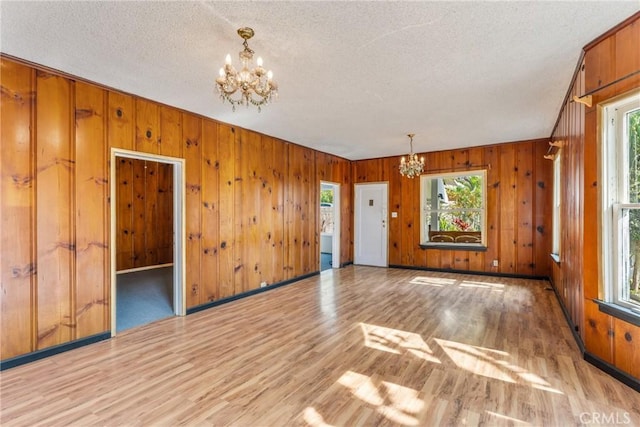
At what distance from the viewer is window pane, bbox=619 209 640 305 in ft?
7.60

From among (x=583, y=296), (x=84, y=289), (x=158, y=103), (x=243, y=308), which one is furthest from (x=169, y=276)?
(x=583, y=296)

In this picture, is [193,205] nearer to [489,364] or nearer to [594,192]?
[489,364]

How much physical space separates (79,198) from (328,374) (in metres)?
2.89

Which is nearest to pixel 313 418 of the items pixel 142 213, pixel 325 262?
A: pixel 325 262

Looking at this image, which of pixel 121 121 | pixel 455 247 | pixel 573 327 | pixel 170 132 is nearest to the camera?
pixel 573 327

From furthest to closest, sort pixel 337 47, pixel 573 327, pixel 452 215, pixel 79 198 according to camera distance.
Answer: pixel 452 215 → pixel 573 327 → pixel 79 198 → pixel 337 47

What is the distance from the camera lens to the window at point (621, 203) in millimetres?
2318

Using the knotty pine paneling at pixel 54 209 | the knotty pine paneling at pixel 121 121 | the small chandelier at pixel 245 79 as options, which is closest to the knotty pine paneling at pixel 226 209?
the knotty pine paneling at pixel 121 121

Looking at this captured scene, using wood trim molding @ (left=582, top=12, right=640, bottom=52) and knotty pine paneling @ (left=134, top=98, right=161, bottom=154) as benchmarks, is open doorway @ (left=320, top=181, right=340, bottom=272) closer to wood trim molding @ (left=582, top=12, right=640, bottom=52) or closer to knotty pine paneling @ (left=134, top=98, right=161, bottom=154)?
knotty pine paneling @ (left=134, top=98, right=161, bottom=154)

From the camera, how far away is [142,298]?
15.6 ft

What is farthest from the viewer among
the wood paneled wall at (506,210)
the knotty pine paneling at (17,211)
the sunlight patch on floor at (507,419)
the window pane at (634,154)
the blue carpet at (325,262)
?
the blue carpet at (325,262)

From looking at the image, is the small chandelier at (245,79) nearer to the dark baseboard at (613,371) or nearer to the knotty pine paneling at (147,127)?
the knotty pine paneling at (147,127)

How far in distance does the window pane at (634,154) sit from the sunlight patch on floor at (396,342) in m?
1.99

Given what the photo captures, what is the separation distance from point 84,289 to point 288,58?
2968 mm
